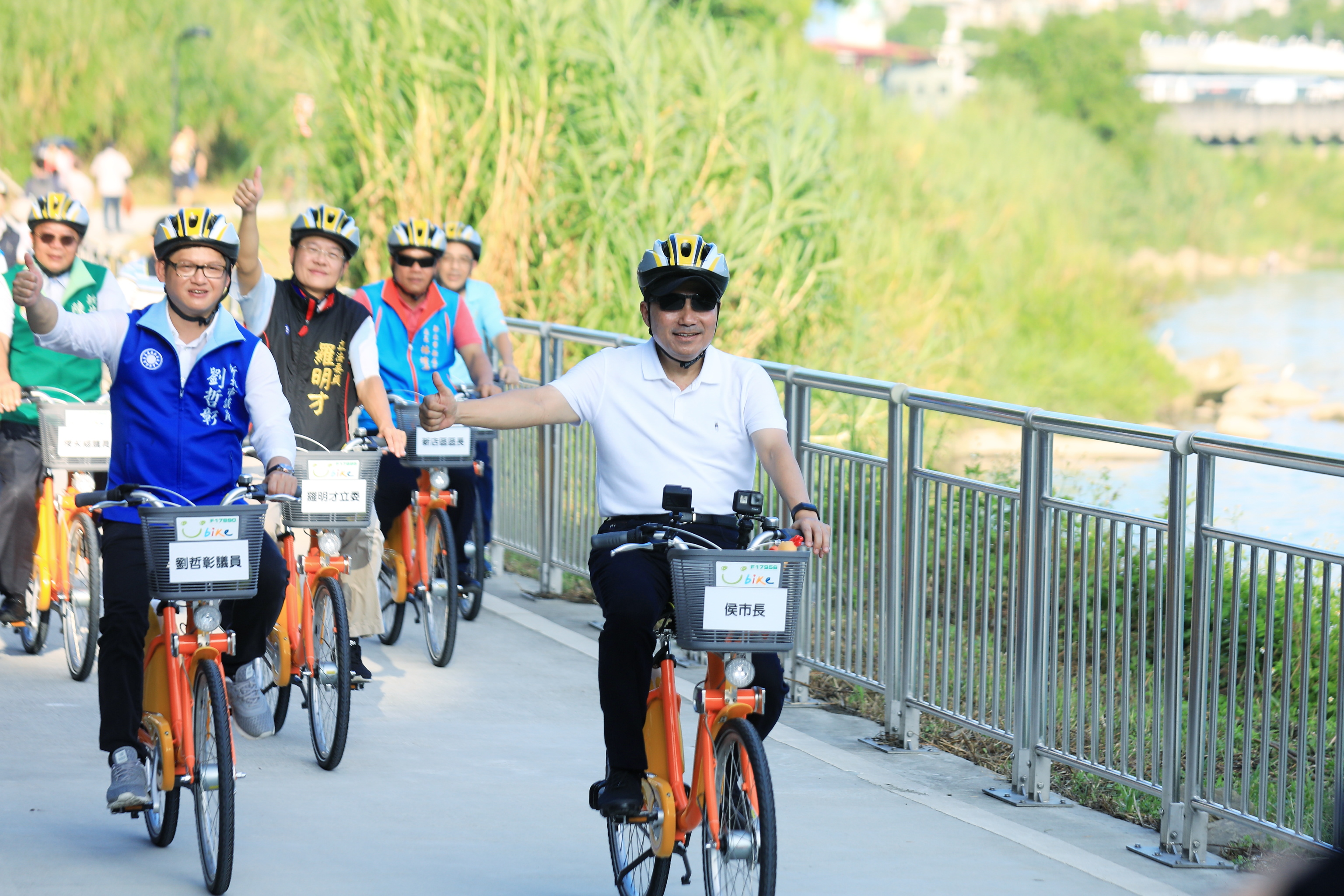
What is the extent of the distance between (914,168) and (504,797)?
82.9 ft

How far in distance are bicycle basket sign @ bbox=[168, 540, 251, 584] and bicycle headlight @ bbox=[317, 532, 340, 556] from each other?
1.80m

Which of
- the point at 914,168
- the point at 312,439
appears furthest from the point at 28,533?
the point at 914,168

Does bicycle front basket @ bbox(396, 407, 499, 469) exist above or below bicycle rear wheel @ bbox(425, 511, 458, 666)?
above

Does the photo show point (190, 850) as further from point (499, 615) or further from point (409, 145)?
point (409, 145)

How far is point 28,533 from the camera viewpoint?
A: 8.20 metres

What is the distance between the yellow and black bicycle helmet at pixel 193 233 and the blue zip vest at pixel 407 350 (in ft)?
9.82

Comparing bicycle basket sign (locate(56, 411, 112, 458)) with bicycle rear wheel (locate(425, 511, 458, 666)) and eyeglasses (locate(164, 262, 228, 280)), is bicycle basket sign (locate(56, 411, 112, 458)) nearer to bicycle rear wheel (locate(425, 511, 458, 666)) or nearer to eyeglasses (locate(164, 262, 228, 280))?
bicycle rear wheel (locate(425, 511, 458, 666))

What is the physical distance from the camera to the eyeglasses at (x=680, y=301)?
4.96 metres

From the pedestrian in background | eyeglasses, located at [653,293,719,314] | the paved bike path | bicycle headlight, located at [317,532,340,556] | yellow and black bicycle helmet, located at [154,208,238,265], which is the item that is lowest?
the paved bike path

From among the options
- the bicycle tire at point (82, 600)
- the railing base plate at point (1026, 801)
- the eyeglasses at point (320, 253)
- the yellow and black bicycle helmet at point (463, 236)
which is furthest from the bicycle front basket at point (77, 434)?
the railing base plate at point (1026, 801)

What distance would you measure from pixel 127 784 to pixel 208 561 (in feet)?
2.61

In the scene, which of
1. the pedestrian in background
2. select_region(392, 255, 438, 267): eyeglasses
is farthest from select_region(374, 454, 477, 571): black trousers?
the pedestrian in background

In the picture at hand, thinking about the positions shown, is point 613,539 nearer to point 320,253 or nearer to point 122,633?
point 122,633

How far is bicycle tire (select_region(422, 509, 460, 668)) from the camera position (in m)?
8.21
